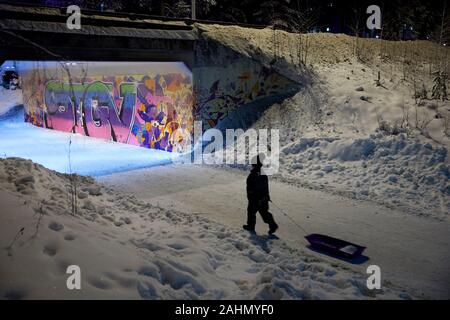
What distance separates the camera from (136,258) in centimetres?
560

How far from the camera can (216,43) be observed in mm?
16594

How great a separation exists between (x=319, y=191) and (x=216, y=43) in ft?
28.2

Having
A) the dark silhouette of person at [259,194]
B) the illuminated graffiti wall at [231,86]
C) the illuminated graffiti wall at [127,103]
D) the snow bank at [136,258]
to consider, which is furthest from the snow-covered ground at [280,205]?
the illuminated graffiti wall at [127,103]

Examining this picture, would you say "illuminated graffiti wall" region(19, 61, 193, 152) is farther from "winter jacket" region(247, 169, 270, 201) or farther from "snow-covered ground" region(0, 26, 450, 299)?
"winter jacket" region(247, 169, 270, 201)

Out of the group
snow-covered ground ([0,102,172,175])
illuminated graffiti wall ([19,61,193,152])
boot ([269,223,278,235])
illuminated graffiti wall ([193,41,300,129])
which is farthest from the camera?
illuminated graffiti wall ([19,61,193,152])

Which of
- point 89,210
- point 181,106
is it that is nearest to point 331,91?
point 181,106

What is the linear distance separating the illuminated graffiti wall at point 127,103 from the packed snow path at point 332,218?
5.00m

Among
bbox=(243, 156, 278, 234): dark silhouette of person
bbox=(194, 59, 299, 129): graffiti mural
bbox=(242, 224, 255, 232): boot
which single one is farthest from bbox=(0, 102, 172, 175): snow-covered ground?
bbox=(243, 156, 278, 234): dark silhouette of person

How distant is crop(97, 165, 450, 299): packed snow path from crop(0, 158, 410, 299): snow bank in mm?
764

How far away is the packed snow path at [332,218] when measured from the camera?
6.68 meters

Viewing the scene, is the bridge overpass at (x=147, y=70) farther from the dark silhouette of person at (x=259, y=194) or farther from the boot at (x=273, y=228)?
the boot at (x=273, y=228)

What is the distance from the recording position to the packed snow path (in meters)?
6.68

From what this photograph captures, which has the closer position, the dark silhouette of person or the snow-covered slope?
the dark silhouette of person
